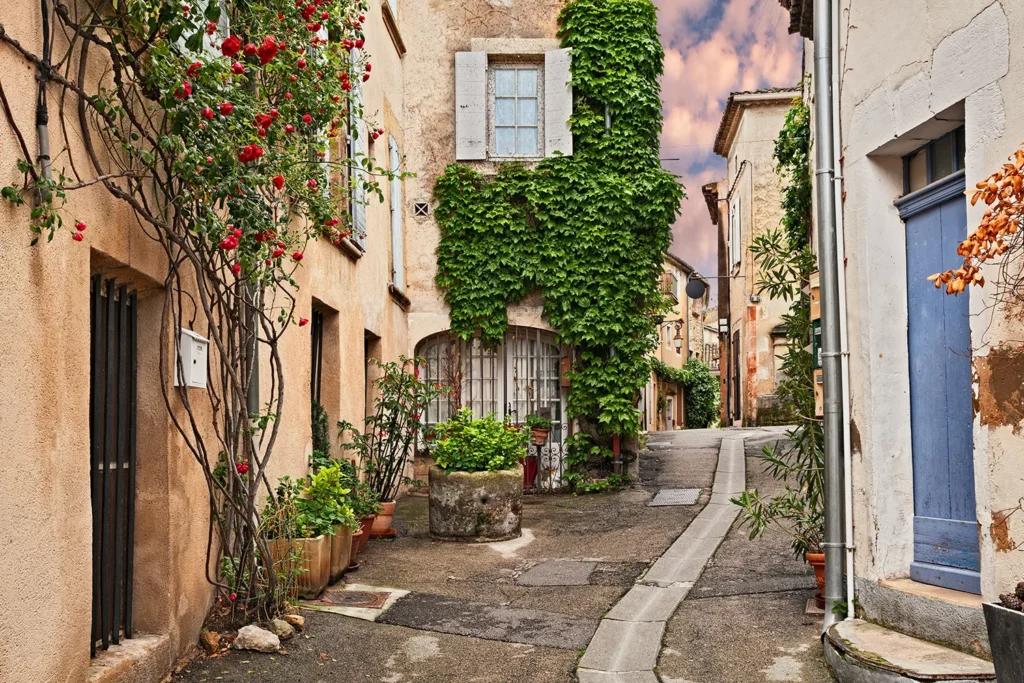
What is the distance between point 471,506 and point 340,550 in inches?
82.8

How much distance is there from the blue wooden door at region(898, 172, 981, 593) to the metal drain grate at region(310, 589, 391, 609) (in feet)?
10.6

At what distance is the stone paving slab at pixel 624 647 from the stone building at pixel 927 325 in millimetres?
1190

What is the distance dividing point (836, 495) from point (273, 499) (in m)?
3.19

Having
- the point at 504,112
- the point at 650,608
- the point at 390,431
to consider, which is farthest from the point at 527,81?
the point at 650,608

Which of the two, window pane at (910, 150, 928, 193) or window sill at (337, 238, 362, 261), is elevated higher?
window sill at (337, 238, 362, 261)

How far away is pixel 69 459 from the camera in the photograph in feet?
12.4

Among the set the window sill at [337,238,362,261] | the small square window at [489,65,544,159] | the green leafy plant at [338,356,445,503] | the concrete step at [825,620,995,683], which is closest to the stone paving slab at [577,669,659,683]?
the concrete step at [825,620,995,683]

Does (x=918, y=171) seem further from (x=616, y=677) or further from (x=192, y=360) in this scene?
(x=192, y=360)

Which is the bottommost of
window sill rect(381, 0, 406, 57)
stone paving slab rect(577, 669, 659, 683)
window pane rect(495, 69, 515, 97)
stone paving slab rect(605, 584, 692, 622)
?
stone paving slab rect(577, 669, 659, 683)

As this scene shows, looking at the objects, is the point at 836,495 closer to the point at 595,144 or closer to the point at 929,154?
the point at 929,154

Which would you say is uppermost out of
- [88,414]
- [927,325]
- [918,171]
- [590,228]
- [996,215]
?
[590,228]

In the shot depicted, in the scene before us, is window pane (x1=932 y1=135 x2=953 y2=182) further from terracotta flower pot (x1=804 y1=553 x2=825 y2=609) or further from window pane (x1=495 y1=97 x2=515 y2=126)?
window pane (x1=495 y1=97 x2=515 y2=126)

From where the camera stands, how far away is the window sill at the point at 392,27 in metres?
11.4

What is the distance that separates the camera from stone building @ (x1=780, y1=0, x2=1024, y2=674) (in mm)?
4258
